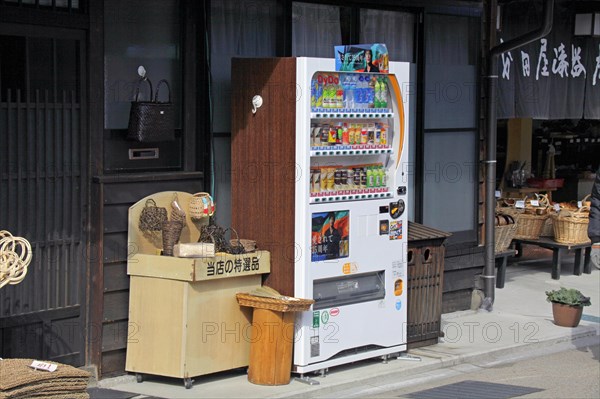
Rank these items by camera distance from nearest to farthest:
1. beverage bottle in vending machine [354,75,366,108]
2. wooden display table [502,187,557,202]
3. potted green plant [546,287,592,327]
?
beverage bottle in vending machine [354,75,366,108] → potted green plant [546,287,592,327] → wooden display table [502,187,557,202]

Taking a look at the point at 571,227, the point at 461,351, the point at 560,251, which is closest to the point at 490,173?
the point at 461,351

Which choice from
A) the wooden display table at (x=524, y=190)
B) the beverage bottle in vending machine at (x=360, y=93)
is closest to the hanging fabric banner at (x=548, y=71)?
the wooden display table at (x=524, y=190)

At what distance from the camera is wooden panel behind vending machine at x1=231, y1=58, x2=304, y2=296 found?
29.9ft

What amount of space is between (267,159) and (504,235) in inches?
226

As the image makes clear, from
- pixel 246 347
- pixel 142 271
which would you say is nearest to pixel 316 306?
pixel 246 347

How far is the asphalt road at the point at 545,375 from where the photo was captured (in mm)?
9234

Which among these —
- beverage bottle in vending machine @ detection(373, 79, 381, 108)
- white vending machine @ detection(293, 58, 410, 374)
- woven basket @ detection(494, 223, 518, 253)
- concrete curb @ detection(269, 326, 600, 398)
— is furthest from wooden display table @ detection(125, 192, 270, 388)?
woven basket @ detection(494, 223, 518, 253)

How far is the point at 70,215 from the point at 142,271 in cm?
80

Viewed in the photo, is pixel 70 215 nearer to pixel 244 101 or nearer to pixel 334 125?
pixel 244 101

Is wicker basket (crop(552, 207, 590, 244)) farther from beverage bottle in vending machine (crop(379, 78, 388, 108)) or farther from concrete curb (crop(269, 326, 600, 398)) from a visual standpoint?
beverage bottle in vending machine (crop(379, 78, 388, 108))

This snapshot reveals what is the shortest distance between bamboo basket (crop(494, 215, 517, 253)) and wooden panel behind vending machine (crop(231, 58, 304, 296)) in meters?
5.43

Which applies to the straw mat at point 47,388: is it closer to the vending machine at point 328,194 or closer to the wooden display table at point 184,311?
the wooden display table at point 184,311

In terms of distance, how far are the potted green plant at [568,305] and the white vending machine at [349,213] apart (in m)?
2.52

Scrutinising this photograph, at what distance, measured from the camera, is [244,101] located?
9.48 meters
